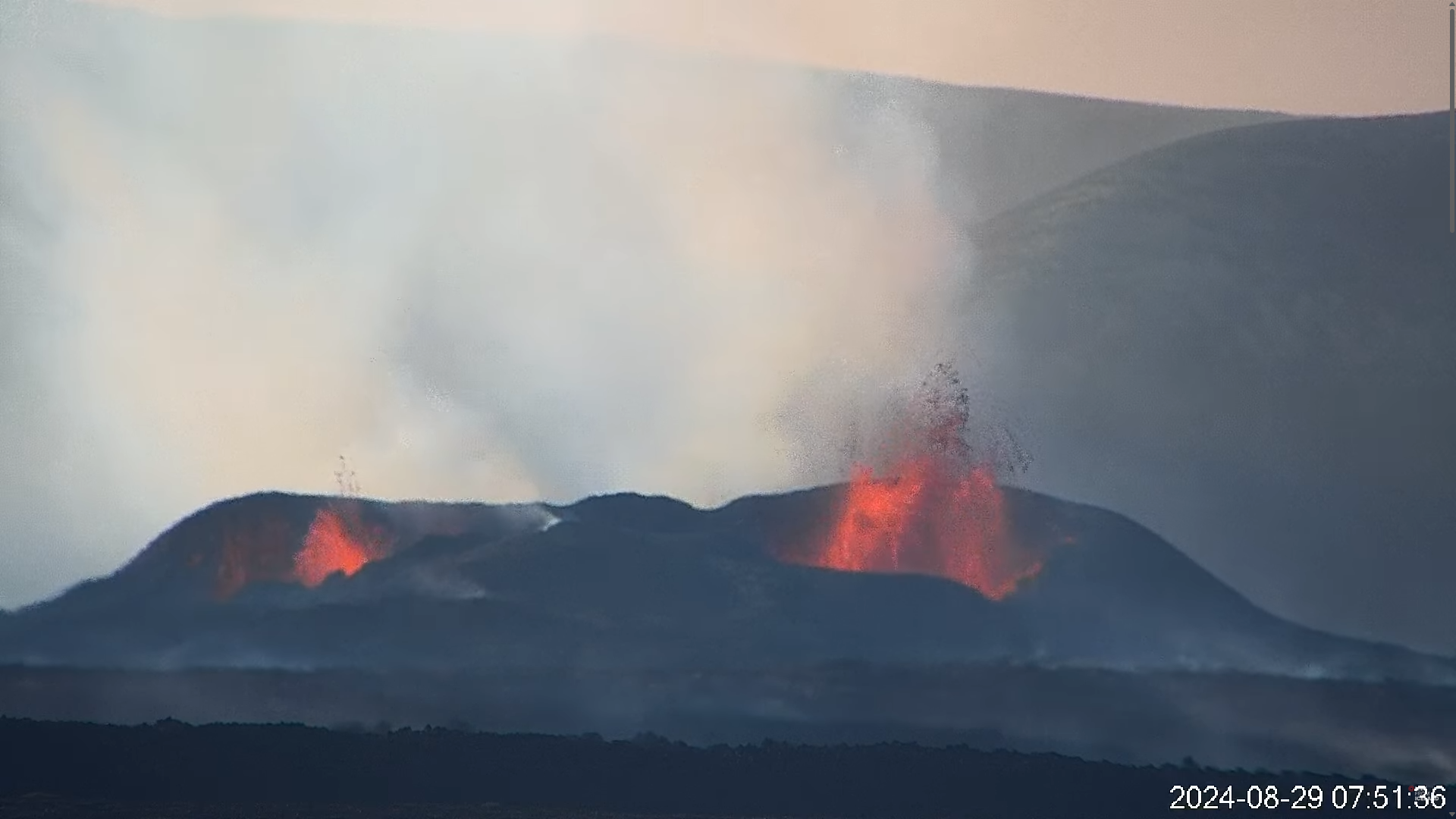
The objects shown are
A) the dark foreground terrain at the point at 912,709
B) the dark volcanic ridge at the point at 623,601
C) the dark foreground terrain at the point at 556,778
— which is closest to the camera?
the dark foreground terrain at the point at 556,778

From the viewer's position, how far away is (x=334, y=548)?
13953mm

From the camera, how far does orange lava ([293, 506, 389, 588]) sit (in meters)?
13.9

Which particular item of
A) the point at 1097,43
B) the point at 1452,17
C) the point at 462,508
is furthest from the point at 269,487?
the point at 1452,17

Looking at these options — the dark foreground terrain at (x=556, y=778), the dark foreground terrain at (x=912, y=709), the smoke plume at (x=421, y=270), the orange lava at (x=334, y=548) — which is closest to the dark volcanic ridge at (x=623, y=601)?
the orange lava at (x=334, y=548)

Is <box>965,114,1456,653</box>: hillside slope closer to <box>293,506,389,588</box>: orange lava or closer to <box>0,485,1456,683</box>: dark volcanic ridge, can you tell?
<box>0,485,1456,683</box>: dark volcanic ridge

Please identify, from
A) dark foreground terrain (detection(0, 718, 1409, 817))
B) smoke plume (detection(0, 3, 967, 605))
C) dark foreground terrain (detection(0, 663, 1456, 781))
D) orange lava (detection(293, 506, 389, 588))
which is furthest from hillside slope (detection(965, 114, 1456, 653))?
orange lava (detection(293, 506, 389, 588))

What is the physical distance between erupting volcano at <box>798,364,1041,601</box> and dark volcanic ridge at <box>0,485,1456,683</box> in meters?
0.09

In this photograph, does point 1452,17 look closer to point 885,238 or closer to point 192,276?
→ point 885,238

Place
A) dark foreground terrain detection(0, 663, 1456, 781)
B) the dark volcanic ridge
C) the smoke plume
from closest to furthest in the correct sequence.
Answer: dark foreground terrain detection(0, 663, 1456, 781) < the dark volcanic ridge < the smoke plume

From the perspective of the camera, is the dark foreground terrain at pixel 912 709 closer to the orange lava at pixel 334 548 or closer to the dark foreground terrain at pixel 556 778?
the dark foreground terrain at pixel 556 778

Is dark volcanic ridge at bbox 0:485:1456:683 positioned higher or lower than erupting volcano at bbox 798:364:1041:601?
lower

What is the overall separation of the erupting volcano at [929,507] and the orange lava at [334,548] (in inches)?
115

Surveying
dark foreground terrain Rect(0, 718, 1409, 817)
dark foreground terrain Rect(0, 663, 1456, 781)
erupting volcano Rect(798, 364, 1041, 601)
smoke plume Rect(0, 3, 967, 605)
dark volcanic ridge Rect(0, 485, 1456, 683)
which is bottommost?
dark foreground terrain Rect(0, 718, 1409, 817)

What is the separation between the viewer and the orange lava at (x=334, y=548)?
13930 mm
